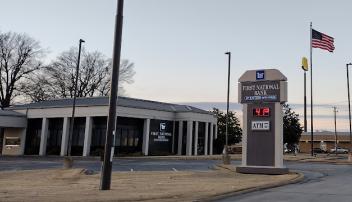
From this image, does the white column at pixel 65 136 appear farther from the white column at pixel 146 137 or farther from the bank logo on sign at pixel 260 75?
the bank logo on sign at pixel 260 75

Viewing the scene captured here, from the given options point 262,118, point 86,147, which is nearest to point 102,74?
point 86,147

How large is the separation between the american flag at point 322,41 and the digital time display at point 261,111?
1059 inches

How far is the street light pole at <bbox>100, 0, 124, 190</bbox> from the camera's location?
1423 centimetres

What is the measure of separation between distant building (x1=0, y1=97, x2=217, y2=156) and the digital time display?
2733cm

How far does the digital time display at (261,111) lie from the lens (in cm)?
2310

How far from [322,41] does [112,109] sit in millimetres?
38104

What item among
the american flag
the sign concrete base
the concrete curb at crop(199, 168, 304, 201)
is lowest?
the concrete curb at crop(199, 168, 304, 201)

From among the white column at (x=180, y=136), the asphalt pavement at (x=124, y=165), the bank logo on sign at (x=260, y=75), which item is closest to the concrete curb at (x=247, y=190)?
the bank logo on sign at (x=260, y=75)

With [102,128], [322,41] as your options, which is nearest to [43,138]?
[102,128]

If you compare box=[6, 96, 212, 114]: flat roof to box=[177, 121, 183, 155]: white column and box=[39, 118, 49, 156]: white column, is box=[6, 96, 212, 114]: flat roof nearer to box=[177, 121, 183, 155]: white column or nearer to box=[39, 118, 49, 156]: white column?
box=[177, 121, 183, 155]: white column

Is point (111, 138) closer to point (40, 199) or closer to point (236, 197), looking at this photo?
point (40, 199)

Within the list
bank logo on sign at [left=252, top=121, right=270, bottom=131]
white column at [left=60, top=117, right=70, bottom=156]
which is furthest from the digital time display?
white column at [left=60, top=117, right=70, bottom=156]

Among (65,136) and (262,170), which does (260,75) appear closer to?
(262,170)

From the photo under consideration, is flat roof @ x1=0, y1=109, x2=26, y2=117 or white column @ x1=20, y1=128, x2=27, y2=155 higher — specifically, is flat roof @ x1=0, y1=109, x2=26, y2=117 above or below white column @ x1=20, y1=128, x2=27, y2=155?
above
